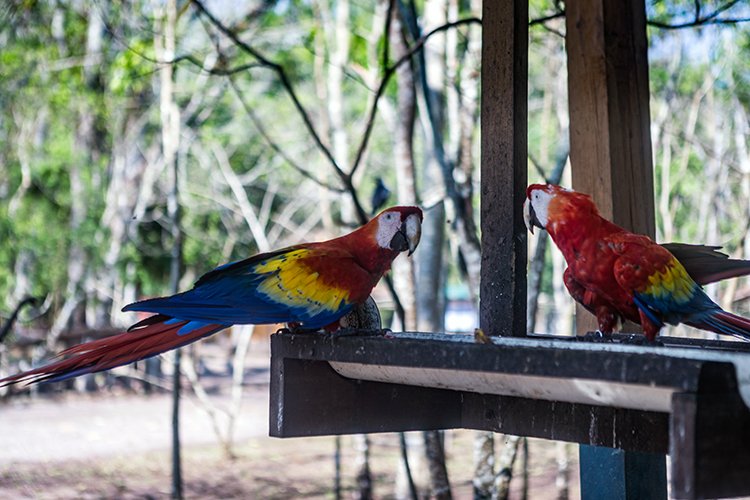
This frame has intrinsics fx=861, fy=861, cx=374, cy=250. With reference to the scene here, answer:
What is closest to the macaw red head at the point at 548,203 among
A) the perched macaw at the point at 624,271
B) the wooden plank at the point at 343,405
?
the perched macaw at the point at 624,271

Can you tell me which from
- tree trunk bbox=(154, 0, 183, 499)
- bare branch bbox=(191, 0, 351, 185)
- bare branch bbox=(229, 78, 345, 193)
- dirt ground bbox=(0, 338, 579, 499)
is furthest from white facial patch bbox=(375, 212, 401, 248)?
dirt ground bbox=(0, 338, 579, 499)

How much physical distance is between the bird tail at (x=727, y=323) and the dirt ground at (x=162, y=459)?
4.71 meters

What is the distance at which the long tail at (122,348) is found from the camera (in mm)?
1388

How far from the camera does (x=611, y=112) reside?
5.57 ft

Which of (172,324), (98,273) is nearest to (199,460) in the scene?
(98,273)

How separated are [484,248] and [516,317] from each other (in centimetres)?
13

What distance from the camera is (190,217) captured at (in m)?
10.5

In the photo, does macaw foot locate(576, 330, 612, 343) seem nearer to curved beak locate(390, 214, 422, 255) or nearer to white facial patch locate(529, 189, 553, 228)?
white facial patch locate(529, 189, 553, 228)

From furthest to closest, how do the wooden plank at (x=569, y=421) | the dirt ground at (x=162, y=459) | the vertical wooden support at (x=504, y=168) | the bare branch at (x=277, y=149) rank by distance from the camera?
the dirt ground at (x=162, y=459), the bare branch at (x=277, y=149), the vertical wooden support at (x=504, y=168), the wooden plank at (x=569, y=421)

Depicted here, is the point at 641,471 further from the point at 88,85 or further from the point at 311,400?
the point at 88,85

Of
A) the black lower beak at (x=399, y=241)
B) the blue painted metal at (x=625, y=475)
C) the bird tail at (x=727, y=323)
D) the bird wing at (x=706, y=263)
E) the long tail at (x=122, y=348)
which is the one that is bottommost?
the blue painted metal at (x=625, y=475)

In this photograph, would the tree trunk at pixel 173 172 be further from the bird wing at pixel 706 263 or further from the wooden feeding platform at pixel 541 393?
the bird wing at pixel 706 263

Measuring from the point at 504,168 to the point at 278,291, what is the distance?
1.49 feet

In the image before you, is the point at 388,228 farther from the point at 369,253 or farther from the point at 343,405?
the point at 343,405
